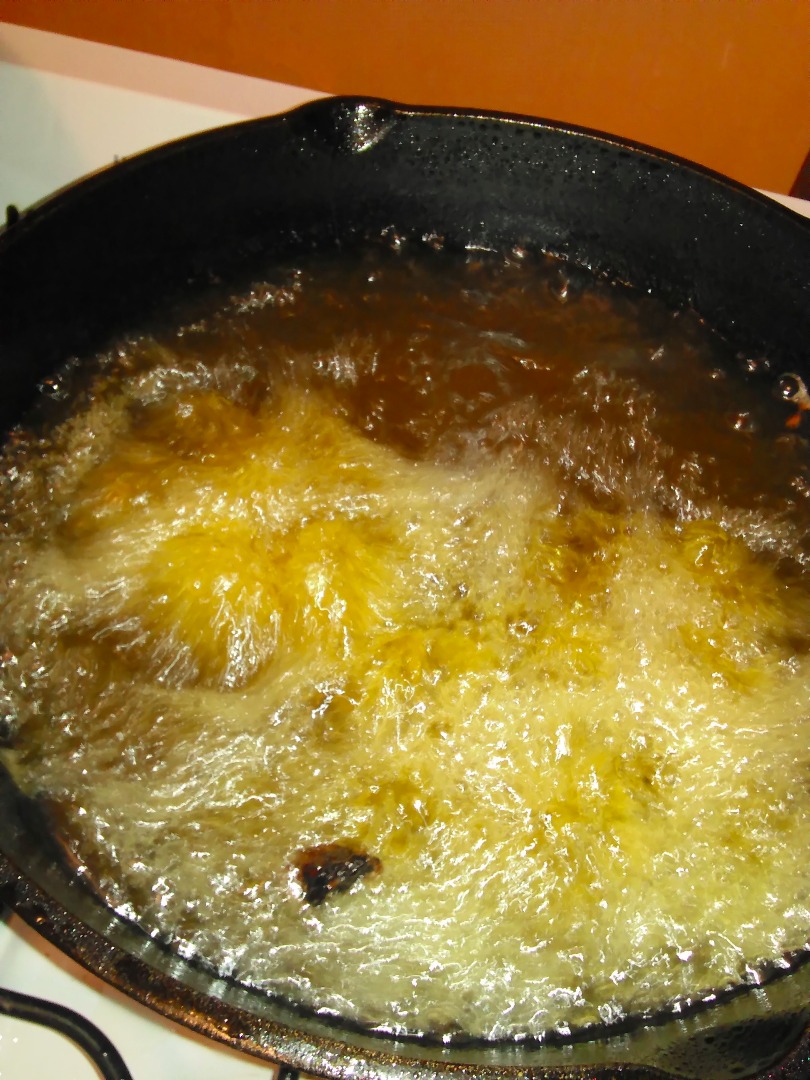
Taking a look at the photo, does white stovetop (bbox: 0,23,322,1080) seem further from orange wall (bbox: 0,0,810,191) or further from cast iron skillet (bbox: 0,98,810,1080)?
orange wall (bbox: 0,0,810,191)

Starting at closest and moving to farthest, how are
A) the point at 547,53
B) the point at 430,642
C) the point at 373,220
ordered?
the point at 430,642, the point at 373,220, the point at 547,53

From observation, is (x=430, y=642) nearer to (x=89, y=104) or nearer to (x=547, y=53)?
(x=89, y=104)

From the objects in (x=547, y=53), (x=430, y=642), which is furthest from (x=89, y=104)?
(x=430, y=642)

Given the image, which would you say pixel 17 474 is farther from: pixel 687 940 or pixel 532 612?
pixel 687 940

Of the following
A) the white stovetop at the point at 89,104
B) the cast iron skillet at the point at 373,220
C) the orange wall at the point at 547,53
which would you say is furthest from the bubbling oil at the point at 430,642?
the orange wall at the point at 547,53

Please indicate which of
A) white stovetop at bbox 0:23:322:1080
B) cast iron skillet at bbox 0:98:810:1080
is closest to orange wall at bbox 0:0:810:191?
white stovetop at bbox 0:23:322:1080

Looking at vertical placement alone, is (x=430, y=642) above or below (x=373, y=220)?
below
